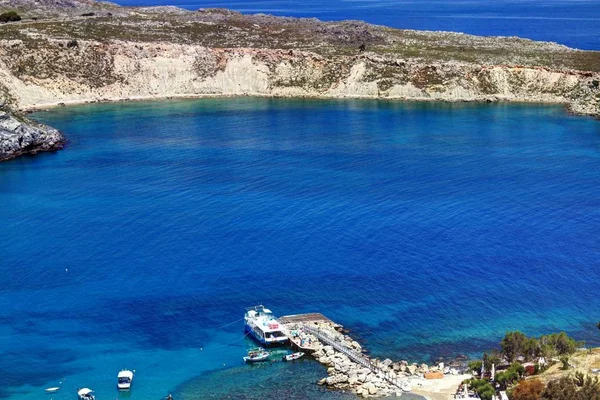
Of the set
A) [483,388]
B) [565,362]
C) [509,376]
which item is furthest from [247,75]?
[483,388]

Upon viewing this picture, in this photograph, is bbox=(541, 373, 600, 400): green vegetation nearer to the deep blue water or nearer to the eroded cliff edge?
the deep blue water

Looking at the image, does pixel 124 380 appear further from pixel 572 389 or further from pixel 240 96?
pixel 240 96

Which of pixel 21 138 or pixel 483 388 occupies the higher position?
pixel 21 138

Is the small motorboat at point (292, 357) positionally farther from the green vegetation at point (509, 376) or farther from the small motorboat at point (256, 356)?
the green vegetation at point (509, 376)

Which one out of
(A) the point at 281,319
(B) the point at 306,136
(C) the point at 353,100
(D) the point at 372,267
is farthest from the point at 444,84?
(A) the point at 281,319

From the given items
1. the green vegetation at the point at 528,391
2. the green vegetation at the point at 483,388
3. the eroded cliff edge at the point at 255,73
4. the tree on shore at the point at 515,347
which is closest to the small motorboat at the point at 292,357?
the green vegetation at the point at 483,388

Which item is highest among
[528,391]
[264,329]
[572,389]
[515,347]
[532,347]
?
[572,389]
